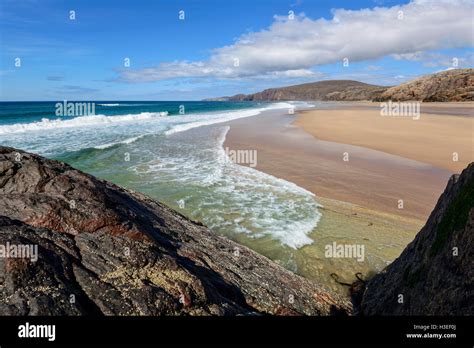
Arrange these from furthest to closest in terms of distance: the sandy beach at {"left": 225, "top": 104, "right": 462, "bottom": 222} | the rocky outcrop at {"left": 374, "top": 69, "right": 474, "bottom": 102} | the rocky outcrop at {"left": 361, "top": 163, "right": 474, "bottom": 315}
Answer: the rocky outcrop at {"left": 374, "top": 69, "right": 474, "bottom": 102}, the sandy beach at {"left": 225, "top": 104, "right": 462, "bottom": 222}, the rocky outcrop at {"left": 361, "top": 163, "right": 474, "bottom": 315}

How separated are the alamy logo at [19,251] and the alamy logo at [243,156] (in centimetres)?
1395

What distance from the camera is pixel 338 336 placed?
2.76 metres

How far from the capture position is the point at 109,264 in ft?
12.2

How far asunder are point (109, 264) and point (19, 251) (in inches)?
35.5

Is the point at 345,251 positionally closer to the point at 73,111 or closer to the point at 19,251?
the point at 19,251

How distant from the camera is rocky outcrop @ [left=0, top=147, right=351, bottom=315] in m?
3.12

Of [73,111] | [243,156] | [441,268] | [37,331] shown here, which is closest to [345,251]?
[441,268]

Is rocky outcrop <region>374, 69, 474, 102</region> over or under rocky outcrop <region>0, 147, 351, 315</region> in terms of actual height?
over

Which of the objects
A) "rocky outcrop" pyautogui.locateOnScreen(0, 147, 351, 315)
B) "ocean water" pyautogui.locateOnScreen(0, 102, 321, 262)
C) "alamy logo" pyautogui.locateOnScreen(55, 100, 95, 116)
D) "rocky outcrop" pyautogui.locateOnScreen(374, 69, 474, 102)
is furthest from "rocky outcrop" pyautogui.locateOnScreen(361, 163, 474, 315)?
"rocky outcrop" pyautogui.locateOnScreen(374, 69, 474, 102)

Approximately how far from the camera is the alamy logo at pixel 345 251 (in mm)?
7801

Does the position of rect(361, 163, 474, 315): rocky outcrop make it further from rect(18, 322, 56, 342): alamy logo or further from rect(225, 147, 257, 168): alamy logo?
rect(225, 147, 257, 168): alamy logo

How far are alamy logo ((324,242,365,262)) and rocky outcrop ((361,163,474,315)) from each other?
101 inches

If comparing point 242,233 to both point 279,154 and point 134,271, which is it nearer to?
point 134,271

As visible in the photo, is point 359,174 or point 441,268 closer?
point 441,268
